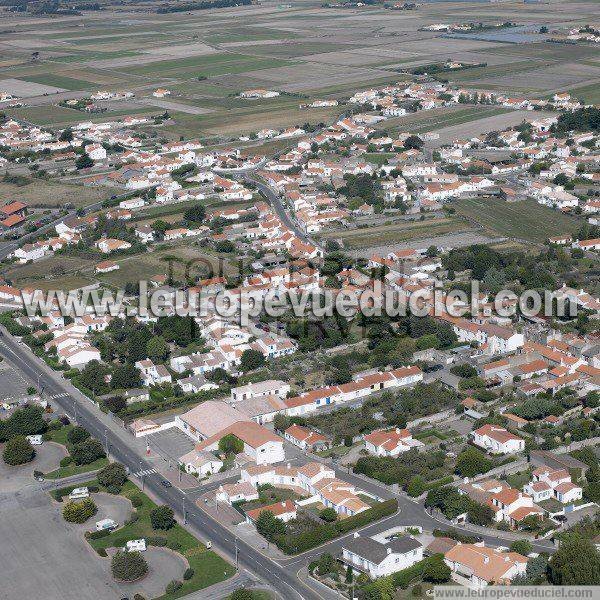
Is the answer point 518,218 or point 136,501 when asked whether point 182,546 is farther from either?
point 518,218

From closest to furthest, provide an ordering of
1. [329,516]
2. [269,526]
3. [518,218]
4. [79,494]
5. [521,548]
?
[521,548] < [269,526] < [329,516] < [79,494] < [518,218]

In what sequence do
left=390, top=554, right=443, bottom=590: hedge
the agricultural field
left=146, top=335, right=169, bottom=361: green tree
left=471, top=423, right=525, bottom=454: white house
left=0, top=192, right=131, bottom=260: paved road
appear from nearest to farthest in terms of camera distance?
left=390, top=554, right=443, bottom=590: hedge < left=471, top=423, right=525, bottom=454: white house < left=146, top=335, right=169, bottom=361: green tree < left=0, top=192, right=131, bottom=260: paved road < the agricultural field

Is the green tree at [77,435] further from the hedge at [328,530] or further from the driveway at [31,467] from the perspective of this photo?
the hedge at [328,530]

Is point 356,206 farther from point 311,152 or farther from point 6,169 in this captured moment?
point 6,169

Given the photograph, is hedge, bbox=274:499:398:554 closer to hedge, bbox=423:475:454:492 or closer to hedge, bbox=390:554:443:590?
hedge, bbox=423:475:454:492

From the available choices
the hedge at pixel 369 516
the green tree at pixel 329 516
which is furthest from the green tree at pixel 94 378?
the hedge at pixel 369 516

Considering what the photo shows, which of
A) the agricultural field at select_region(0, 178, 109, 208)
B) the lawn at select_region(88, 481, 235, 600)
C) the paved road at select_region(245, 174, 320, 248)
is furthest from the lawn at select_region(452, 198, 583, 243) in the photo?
the lawn at select_region(88, 481, 235, 600)

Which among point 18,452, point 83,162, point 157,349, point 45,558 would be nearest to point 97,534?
point 45,558
